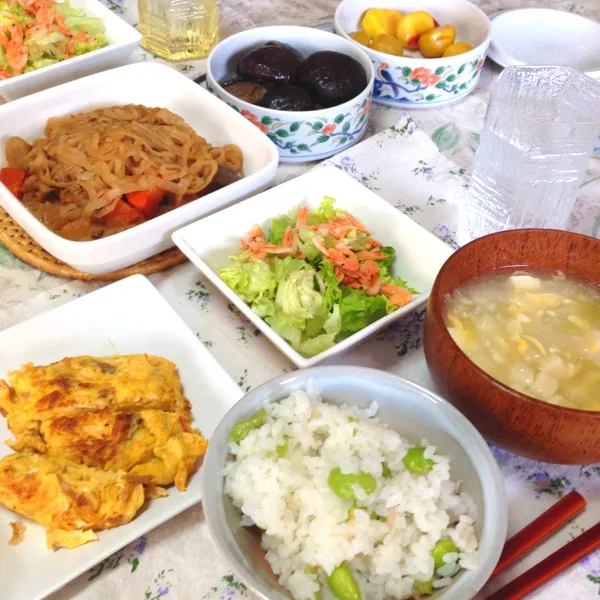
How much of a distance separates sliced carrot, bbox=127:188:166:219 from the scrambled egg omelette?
1.60 feet

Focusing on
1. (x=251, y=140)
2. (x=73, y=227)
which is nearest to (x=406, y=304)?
(x=251, y=140)

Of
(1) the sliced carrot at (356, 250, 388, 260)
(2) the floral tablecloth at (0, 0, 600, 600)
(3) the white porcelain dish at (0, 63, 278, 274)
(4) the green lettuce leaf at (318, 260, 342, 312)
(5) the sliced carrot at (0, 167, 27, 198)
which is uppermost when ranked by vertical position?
(3) the white porcelain dish at (0, 63, 278, 274)

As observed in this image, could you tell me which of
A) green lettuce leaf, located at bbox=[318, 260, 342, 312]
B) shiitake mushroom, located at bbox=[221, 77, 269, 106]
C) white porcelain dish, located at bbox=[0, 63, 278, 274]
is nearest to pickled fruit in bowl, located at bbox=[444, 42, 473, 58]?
shiitake mushroom, located at bbox=[221, 77, 269, 106]

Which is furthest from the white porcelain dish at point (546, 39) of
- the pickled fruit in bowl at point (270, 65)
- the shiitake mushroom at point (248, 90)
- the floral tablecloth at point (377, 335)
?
the shiitake mushroom at point (248, 90)

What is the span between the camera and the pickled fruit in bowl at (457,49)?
2.12m

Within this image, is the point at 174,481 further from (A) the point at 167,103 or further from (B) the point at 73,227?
(A) the point at 167,103

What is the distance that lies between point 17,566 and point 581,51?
2.36 metres

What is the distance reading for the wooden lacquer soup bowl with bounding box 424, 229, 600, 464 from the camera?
101 centimetres

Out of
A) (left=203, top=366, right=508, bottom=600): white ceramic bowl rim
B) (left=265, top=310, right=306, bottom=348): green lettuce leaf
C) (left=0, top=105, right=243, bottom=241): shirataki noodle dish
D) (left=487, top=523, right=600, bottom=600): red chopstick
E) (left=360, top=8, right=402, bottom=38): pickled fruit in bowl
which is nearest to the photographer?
(left=203, top=366, right=508, bottom=600): white ceramic bowl rim

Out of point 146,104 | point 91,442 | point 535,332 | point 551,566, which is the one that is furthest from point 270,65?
point 551,566

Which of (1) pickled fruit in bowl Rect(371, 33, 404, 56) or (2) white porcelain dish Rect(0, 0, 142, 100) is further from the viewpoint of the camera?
(1) pickled fruit in bowl Rect(371, 33, 404, 56)

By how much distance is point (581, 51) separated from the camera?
7.72ft

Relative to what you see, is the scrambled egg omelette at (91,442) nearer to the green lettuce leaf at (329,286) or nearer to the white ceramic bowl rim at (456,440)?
the white ceramic bowl rim at (456,440)

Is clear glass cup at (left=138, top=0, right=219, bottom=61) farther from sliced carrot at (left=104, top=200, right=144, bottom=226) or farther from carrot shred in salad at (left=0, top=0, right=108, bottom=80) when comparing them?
sliced carrot at (left=104, top=200, right=144, bottom=226)
